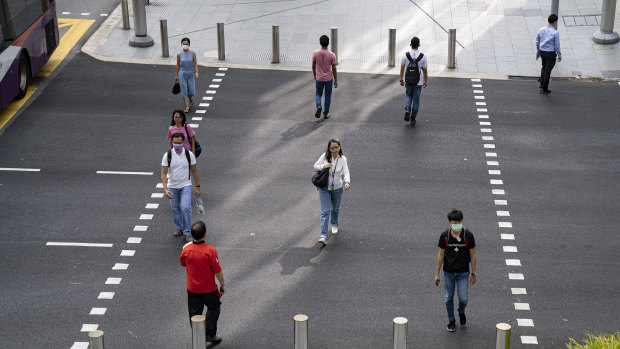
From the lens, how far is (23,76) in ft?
68.4

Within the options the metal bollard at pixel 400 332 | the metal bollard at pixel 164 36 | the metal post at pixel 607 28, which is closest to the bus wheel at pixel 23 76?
the metal bollard at pixel 164 36

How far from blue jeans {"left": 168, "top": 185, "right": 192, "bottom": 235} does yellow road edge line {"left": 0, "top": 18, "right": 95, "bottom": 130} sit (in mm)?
6456

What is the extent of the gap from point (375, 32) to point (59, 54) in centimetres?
820

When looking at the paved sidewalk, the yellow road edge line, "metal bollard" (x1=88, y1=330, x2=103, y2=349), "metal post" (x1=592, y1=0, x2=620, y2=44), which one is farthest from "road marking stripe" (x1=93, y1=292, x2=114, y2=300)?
"metal post" (x1=592, y1=0, x2=620, y2=44)

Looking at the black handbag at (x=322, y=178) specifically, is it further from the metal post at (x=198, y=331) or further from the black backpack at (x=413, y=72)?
the black backpack at (x=413, y=72)

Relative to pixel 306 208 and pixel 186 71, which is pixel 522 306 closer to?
pixel 306 208

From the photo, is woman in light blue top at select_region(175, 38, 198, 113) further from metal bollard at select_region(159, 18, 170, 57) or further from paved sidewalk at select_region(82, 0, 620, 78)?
metal bollard at select_region(159, 18, 170, 57)

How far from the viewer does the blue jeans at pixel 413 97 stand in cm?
1908

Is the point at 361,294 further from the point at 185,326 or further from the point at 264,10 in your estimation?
the point at 264,10

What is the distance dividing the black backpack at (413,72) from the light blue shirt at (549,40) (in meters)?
3.46

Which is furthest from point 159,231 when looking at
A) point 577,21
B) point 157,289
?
point 577,21

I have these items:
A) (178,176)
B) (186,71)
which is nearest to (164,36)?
(186,71)

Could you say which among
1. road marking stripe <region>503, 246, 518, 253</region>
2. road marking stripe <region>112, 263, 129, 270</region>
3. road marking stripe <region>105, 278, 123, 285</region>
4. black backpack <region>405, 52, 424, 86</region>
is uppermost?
black backpack <region>405, 52, 424, 86</region>

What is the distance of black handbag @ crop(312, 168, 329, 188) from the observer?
14.3m
